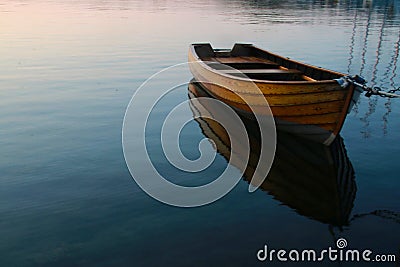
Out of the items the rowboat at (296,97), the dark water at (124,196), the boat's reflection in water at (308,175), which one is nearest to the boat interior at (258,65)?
the rowboat at (296,97)

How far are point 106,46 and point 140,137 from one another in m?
19.5

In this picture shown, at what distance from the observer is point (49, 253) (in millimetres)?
6738

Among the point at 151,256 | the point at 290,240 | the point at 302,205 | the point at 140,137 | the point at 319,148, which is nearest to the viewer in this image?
the point at 151,256

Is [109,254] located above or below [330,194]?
above

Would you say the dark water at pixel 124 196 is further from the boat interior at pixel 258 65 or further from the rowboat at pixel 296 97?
the boat interior at pixel 258 65

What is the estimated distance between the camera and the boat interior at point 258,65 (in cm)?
1395

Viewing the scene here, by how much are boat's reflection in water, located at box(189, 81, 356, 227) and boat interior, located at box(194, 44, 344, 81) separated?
8.04ft

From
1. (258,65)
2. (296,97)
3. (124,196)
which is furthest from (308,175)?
(258,65)

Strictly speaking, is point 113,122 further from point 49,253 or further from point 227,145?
point 49,253

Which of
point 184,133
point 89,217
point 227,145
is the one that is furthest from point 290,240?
point 184,133

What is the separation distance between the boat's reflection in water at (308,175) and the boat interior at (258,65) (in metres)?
2.45

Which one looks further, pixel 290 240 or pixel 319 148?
pixel 319 148

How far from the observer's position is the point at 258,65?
17.3 m

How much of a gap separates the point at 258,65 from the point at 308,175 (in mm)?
8621
